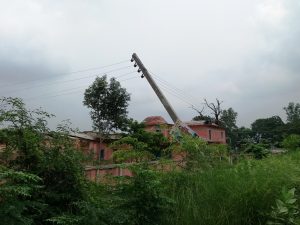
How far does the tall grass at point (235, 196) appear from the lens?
4.63 metres

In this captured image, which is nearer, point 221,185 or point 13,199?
point 13,199

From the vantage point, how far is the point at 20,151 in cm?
436

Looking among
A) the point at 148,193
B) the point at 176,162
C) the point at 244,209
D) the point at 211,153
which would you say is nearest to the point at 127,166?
the point at 148,193

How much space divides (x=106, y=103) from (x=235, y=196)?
24.2 metres

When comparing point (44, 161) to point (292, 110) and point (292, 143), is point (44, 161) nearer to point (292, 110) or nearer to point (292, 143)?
point (292, 143)

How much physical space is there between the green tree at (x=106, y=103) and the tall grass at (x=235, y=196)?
2336 cm

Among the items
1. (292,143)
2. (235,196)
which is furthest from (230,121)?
(235,196)

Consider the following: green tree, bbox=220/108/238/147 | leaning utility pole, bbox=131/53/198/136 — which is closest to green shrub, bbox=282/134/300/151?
leaning utility pole, bbox=131/53/198/136

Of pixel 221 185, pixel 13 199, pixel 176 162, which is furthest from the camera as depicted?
pixel 176 162

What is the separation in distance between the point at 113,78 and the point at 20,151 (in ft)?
81.7

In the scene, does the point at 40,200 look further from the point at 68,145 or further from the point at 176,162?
the point at 176,162

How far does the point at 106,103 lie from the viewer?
93.5ft

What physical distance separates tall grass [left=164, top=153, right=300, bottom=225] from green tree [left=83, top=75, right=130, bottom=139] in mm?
23363

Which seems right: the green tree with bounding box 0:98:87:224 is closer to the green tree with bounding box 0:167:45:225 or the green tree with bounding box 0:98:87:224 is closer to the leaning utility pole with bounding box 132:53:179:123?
the green tree with bounding box 0:167:45:225
